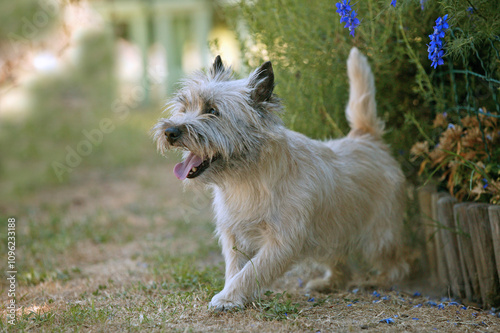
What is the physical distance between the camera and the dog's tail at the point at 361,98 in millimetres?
3654

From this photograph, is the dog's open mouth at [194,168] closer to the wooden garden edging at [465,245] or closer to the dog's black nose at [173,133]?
the dog's black nose at [173,133]

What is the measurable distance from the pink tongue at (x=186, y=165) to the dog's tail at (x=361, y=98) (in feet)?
4.62

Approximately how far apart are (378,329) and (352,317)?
0.23 metres

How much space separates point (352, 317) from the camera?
2822 millimetres

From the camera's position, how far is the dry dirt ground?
2.72 metres

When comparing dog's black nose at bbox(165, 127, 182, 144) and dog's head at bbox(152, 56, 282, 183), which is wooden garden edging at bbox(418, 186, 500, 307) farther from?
dog's black nose at bbox(165, 127, 182, 144)

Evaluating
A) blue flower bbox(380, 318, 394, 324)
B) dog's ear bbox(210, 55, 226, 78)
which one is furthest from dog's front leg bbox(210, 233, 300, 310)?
dog's ear bbox(210, 55, 226, 78)

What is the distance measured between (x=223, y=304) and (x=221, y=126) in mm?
995

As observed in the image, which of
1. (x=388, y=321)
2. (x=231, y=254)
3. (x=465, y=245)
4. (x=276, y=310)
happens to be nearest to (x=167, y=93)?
(x=231, y=254)

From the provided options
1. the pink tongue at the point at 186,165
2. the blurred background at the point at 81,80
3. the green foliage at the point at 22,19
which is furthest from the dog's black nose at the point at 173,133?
the green foliage at the point at 22,19

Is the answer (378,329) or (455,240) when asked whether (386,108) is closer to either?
(455,240)

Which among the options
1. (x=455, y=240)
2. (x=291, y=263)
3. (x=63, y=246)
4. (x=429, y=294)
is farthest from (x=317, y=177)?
(x=63, y=246)

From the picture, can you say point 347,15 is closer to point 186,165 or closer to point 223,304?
point 186,165

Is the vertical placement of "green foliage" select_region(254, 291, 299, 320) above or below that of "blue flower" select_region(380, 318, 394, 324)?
above
